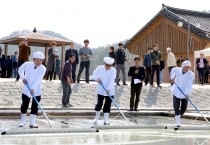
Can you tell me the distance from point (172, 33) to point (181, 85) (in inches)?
998

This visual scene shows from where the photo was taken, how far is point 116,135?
891 centimetres

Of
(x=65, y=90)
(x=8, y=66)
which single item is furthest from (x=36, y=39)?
(x=65, y=90)

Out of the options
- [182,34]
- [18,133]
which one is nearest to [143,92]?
[18,133]

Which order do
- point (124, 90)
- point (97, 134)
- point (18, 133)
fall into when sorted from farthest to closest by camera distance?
point (124, 90) → point (97, 134) → point (18, 133)

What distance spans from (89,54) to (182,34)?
17.9m

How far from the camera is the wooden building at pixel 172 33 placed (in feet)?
108

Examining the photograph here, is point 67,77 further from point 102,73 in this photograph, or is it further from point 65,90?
point 102,73

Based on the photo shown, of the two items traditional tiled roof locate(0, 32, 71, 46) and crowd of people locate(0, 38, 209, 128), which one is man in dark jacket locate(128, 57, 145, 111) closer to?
crowd of people locate(0, 38, 209, 128)

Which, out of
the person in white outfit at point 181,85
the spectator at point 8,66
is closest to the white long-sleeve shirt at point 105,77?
the person in white outfit at point 181,85

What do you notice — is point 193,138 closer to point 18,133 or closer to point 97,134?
point 97,134

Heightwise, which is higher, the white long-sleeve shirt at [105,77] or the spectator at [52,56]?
the spectator at [52,56]

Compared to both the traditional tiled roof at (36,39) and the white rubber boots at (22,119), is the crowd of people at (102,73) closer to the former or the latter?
the white rubber boots at (22,119)

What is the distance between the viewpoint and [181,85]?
35.2ft

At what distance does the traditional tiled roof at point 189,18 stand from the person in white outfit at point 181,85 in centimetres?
2156
